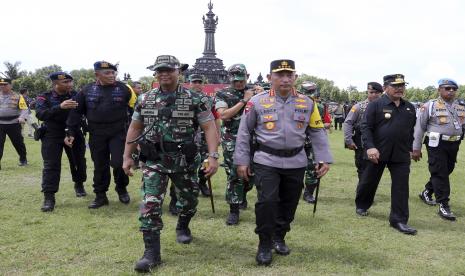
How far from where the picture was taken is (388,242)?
227 inches

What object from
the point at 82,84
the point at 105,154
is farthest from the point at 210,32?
the point at 105,154

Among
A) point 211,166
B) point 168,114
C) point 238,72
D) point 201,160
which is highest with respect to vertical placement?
point 238,72

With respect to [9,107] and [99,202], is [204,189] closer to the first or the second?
[99,202]

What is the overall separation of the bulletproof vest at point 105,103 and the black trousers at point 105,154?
265mm

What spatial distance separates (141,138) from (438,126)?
16.1ft

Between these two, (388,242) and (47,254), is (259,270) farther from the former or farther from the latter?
(47,254)

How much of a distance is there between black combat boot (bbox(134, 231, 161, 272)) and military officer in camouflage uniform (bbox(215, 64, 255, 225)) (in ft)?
5.93

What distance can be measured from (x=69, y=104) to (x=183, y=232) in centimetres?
280

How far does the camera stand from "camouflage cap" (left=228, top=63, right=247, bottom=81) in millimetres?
6562

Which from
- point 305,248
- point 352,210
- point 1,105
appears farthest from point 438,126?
point 1,105

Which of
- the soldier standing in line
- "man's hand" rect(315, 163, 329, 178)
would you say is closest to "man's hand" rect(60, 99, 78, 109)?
"man's hand" rect(315, 163, 329, 178)

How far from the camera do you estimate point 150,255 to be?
15.3 ft

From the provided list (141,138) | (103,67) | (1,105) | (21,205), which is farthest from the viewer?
(1,105)

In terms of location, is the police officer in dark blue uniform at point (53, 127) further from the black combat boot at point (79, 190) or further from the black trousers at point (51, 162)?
the black combat boot at point (79, 190)
